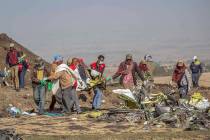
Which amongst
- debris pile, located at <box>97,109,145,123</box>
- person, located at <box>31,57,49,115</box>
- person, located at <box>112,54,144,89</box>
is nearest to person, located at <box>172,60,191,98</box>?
person, located at <box>112,54,144,89</box>

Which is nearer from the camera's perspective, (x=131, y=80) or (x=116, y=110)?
(x=116, y=110)

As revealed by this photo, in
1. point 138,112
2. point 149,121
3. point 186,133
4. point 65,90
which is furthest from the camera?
point 65,90

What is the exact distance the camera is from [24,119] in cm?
1683

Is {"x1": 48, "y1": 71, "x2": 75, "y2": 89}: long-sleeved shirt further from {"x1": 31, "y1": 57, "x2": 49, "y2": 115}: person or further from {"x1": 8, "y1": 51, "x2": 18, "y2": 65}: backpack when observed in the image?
{"x1": 8, "y1": 51, "x2": 18, "y2": 65}: backpack

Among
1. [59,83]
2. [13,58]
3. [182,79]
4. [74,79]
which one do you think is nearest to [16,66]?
[13,58]

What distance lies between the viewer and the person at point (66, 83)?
60.0ft

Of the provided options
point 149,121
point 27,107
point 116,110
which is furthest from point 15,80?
point 149,121

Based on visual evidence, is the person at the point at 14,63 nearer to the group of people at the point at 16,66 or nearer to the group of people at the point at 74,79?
the group of people at the point at 16,66

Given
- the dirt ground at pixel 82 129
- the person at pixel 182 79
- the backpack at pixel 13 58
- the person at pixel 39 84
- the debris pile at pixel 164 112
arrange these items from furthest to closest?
1. the backpack at pixel 13 58
2. the person at pixel 182 79
3. the person at pixel 39 84
4. the debris pile at pixel 164 112
5. the dirt ground at pixel 82 129

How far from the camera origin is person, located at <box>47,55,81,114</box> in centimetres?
1828

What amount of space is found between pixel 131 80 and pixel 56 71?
9.05 feet

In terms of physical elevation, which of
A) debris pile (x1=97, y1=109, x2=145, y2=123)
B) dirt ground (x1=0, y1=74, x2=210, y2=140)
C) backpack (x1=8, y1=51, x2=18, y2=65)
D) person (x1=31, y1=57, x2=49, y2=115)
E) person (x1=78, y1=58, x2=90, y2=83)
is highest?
backpack (x1=8, y1=51, x2=18, y2=65)

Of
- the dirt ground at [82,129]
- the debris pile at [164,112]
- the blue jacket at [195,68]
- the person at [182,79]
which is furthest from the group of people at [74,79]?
the blue jacket at [195,68]

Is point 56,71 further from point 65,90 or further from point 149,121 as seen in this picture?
point 149,121
